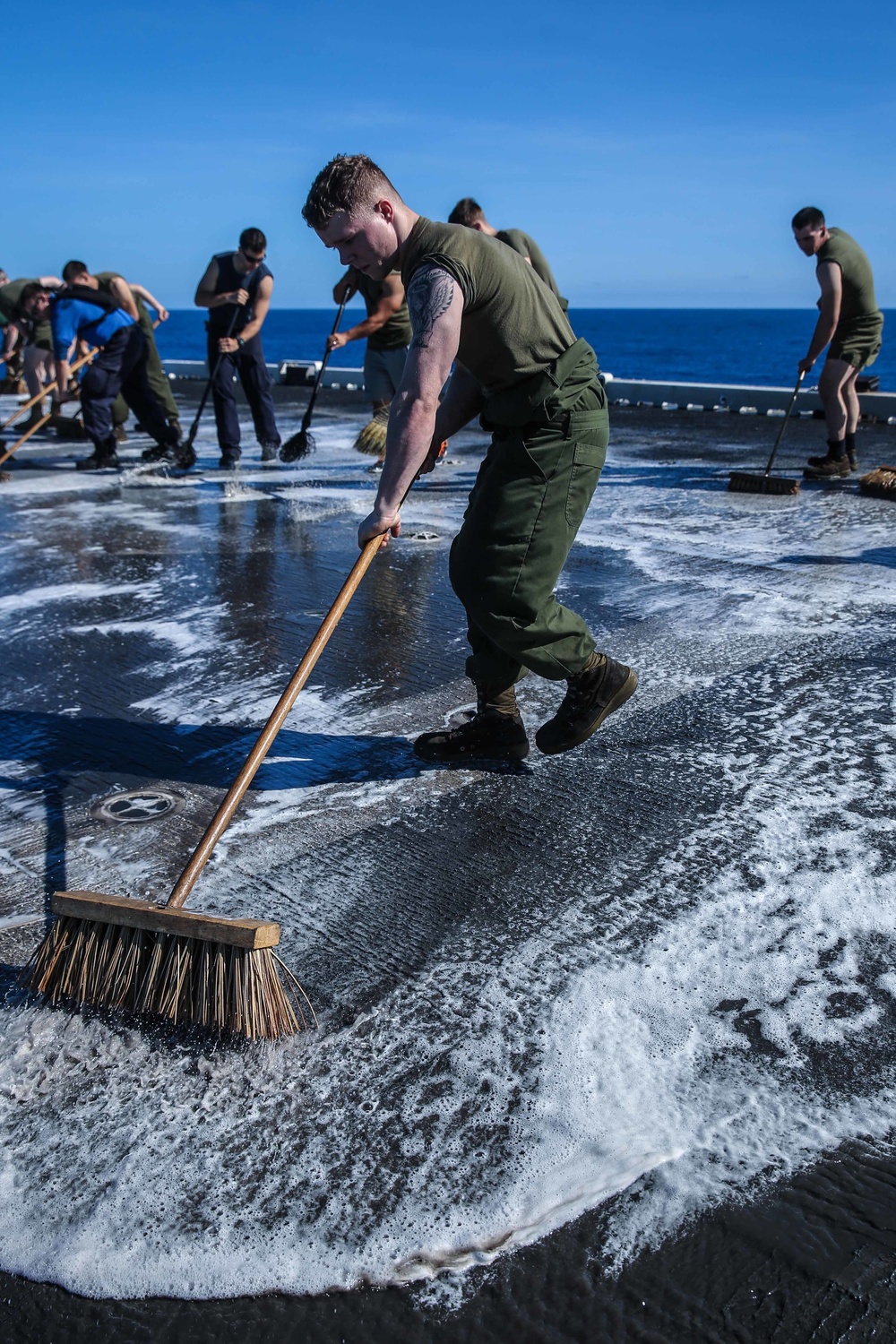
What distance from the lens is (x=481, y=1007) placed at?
198 cm

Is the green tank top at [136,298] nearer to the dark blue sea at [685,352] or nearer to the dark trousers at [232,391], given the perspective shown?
the dark trousers at [232,391]

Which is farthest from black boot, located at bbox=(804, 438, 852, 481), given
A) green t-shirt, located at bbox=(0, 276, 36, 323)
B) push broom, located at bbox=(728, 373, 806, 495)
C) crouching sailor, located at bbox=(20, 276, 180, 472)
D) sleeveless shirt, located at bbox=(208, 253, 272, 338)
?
green t-shirt, located at bbox=(0, 276, 36, 323)

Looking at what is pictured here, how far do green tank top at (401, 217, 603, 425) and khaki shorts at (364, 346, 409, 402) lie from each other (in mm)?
5250

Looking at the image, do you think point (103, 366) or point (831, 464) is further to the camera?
point (103, 366)

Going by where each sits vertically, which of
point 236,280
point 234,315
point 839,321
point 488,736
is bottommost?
point 488,736

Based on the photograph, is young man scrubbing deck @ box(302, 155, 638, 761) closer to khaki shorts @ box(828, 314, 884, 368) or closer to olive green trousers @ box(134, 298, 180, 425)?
khaki shorts @ box(828, 314, 884, 368)

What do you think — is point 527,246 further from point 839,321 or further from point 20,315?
point 20,315

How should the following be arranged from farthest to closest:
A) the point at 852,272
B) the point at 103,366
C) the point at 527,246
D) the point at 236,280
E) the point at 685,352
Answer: the point at 685,352
the point at 103,366
the point at 236,280
the point at 852,272
the point at 527,246

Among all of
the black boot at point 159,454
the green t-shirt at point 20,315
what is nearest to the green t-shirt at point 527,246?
the black boot at point 159,454

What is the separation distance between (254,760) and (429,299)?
1117 millimetres

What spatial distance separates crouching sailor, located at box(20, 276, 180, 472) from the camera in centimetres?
845

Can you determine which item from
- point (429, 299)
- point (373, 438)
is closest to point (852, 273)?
point (373, 438)

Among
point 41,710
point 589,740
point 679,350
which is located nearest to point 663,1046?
point 589,740

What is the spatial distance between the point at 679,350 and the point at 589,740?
84766mm
